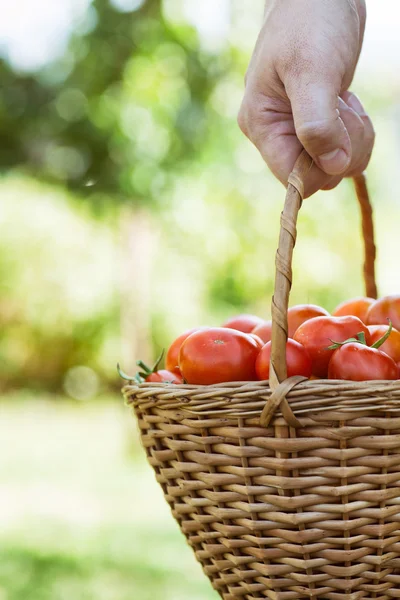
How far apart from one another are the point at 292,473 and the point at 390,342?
0.27 metres

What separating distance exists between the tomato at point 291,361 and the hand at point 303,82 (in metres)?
0.24

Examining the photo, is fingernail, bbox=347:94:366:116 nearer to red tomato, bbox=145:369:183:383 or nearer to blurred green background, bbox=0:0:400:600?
red tomato, bbox=145:369:183:383

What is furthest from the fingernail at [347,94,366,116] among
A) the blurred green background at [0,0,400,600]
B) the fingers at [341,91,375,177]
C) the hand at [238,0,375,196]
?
the blurred green background at [0,0,400,600]

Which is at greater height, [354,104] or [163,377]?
[354,104]

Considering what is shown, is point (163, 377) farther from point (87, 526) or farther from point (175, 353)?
point (87, 526)

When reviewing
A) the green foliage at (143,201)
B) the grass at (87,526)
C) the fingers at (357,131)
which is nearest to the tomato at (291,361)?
the fingers at (357,131)

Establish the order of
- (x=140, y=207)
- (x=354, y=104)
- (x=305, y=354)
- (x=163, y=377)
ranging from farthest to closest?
(x=140, y=207) < (x=354, y=104) < (x=163, y=377) < (x=305, y=354)

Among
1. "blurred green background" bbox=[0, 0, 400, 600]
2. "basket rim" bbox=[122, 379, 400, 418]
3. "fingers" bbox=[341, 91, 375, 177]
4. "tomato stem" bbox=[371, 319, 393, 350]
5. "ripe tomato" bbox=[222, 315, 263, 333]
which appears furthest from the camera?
"blurred green background" bbox=[0, 0, 400, 600]

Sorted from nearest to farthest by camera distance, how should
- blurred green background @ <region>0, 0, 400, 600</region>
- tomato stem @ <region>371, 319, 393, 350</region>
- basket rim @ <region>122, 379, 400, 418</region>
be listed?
basket rim @ <region>122, 379, 400, 418</region>, tomato stem @ <region>371, 319, 393, 350</region>, blurred green background @ <region>0, 0, 400, 600</region>

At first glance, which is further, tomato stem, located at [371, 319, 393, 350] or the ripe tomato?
the ripe tomato

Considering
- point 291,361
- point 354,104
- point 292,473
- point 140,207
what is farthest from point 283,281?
point 140,207

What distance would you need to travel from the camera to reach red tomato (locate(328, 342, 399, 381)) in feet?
2.76

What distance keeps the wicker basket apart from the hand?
0.06 m

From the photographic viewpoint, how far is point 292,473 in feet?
2.60
